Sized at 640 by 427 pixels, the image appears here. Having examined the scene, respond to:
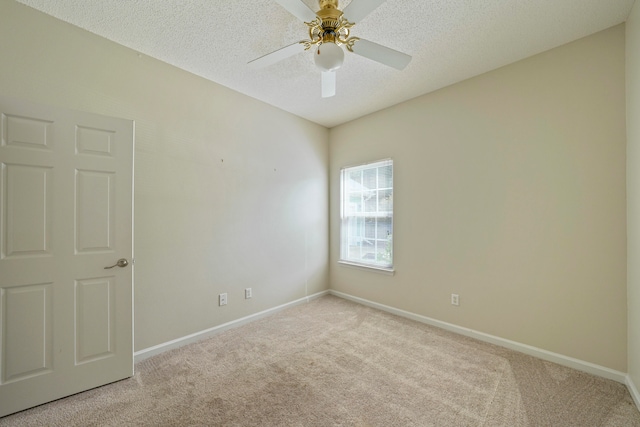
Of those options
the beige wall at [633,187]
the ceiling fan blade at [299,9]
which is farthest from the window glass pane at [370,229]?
the ceiling fan blade at [299,9]

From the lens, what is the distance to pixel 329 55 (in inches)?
59.2

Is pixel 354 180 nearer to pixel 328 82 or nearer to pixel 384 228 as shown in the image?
pixel 384 228

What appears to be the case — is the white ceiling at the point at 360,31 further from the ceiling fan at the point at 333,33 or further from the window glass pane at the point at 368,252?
the window glass pane at the point at 368,252

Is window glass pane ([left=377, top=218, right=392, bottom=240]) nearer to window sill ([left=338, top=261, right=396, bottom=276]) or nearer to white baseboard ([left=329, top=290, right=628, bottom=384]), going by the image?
window sill ([left=338, top=261, right=396, bottom=276])

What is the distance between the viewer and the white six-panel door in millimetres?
1633

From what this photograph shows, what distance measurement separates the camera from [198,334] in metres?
2.60

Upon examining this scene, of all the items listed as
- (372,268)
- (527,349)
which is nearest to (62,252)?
(372,268)

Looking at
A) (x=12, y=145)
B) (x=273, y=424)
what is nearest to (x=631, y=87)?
(x=273, y=424)

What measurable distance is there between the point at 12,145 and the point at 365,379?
294cm

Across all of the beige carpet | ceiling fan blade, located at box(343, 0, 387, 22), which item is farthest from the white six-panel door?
ceiling fan blade, located at box(343, 0, 387, 22)

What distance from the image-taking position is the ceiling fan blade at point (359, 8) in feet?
4.58

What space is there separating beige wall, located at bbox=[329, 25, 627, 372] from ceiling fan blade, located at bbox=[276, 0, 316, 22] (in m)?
1.95

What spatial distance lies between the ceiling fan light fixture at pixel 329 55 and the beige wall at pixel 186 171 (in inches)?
66.2

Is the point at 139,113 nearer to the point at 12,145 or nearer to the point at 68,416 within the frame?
the point at 12,145
